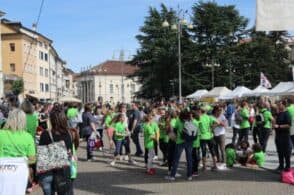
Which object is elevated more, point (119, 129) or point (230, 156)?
point (119, 129)

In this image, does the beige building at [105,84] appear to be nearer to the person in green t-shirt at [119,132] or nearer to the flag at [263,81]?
the flag at [263,81]

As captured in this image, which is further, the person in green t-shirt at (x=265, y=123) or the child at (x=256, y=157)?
the person in green t-shirt at (x=265, y=123)

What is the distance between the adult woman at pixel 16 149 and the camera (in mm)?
6645

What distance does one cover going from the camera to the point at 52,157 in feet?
24.3

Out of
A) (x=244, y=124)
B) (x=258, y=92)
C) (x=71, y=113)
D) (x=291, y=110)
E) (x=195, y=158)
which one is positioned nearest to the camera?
(x=291, y=110)

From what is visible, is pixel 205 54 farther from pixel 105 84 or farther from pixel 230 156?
pixel 105 84

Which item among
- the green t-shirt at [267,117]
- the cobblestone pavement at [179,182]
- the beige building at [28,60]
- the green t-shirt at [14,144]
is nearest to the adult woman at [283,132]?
the cobblestone pavement at [179,182]

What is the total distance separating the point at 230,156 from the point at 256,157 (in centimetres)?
70

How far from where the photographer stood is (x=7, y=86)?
278 ft

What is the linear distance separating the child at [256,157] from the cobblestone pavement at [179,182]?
23cm

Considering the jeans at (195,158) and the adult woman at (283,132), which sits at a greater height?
the adult woman at (283,132)

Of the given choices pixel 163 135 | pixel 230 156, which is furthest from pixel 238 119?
pixel 163 135

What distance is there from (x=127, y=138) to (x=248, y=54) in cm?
5632

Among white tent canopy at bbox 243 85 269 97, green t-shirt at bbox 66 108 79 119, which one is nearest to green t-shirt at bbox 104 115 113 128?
green t-shirt at bbox 66 108 79 119
